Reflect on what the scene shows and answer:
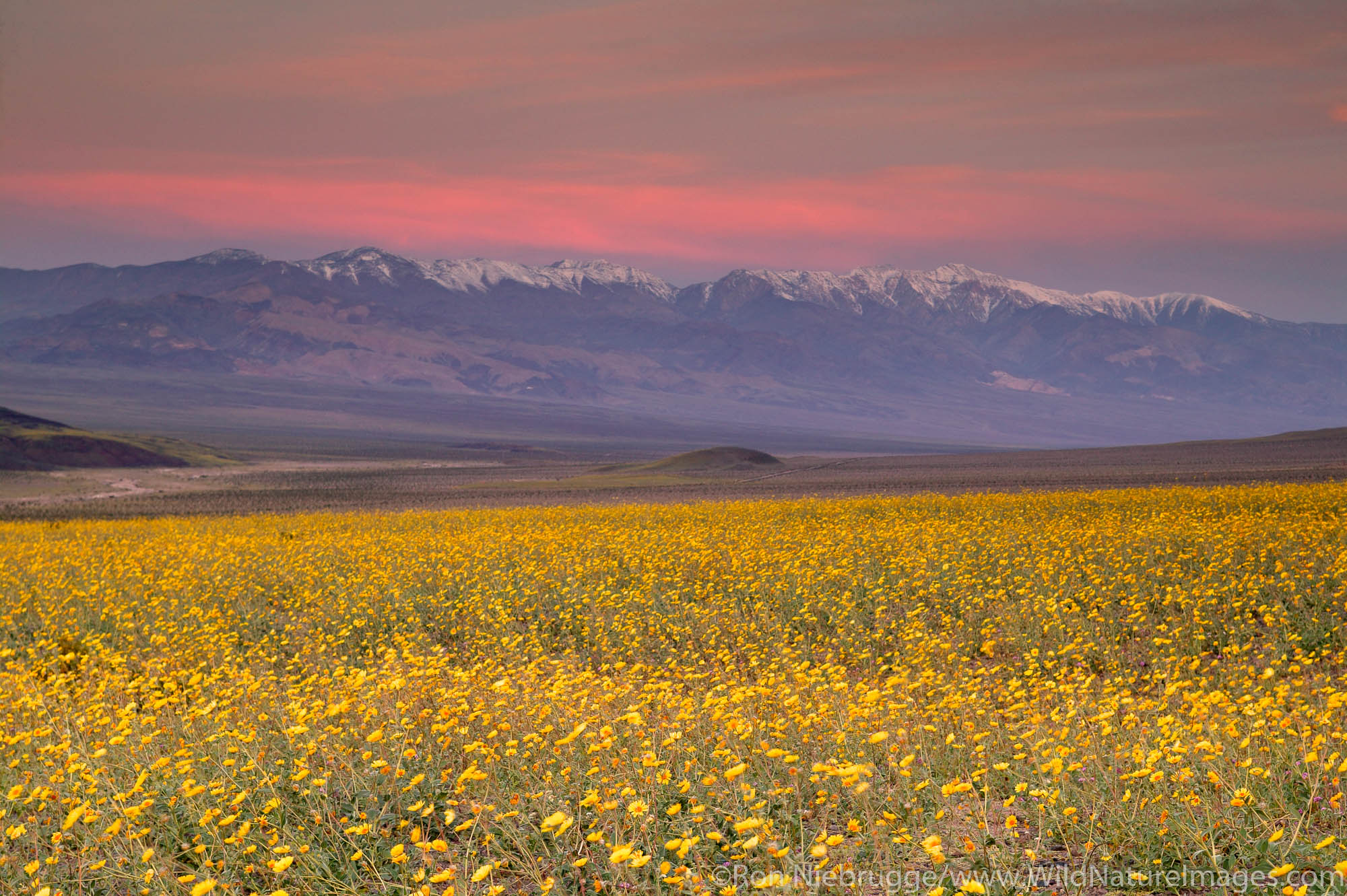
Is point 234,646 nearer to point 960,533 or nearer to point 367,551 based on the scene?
point 367,551

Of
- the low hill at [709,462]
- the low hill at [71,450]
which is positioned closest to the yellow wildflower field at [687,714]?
→ the low hill at [709,462]

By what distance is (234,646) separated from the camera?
509 inches

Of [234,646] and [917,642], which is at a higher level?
[917,642]

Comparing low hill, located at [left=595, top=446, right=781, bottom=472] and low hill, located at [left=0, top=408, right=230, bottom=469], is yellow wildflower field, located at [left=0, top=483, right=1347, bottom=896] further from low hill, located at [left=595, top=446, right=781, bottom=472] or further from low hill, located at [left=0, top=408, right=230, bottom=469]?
low hill, located at [left=0, top=408, right=230, bottom=469]

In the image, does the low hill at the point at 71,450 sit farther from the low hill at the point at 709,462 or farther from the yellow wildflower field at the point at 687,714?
the yellow wildflower field at the point at 687,714

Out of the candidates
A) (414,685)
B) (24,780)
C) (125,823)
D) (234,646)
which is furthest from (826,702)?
(234,646)

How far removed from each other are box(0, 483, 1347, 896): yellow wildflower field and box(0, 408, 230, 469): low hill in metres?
89.1

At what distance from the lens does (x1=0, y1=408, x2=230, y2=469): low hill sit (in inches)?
3659

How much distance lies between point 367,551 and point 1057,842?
16431 mm

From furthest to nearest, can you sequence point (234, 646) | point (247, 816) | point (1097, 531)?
point (1097, 531) < point (234, 646) < point (247, 816)

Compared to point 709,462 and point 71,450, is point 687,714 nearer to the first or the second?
point 709,462

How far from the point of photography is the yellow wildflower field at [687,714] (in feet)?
15.4

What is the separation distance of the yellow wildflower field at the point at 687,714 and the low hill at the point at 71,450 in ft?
292

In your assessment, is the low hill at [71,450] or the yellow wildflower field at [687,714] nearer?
the yellow wildflower field at [687,714]
